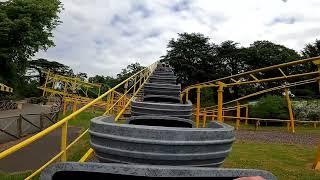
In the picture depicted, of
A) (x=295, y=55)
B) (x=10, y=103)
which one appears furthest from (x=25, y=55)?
(x=295, y=55)

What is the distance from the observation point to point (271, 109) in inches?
1123

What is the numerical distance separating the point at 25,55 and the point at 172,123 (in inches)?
1382

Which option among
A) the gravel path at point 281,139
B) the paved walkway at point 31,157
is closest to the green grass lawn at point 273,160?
the paved walkway at point 31,157

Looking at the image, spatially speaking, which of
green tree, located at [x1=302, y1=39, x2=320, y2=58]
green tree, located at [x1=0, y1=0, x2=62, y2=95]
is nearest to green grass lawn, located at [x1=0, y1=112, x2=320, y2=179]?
green tree, located at [x1=0, y1=0, x2=62, y2=95]

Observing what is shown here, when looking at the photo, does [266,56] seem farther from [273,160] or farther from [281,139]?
[273,160]

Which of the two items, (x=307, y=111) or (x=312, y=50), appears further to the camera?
(x=312, y=50)

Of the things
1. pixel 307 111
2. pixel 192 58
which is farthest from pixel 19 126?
pixel 192 58

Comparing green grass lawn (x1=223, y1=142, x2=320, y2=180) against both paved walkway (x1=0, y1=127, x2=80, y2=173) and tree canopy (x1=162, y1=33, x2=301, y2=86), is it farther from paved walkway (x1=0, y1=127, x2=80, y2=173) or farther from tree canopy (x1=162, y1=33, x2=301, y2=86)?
tree canopy (x1=162, y1=33, x2=301, y2=86)

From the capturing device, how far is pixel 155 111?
16.6 feet

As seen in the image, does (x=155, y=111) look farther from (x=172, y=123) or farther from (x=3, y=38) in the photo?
(x=3, y=38)

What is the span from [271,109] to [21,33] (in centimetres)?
2160

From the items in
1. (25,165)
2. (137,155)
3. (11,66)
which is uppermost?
(11,66)

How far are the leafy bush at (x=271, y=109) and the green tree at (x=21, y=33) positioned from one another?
777 inches

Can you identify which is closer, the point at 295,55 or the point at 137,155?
the point at 137,155
